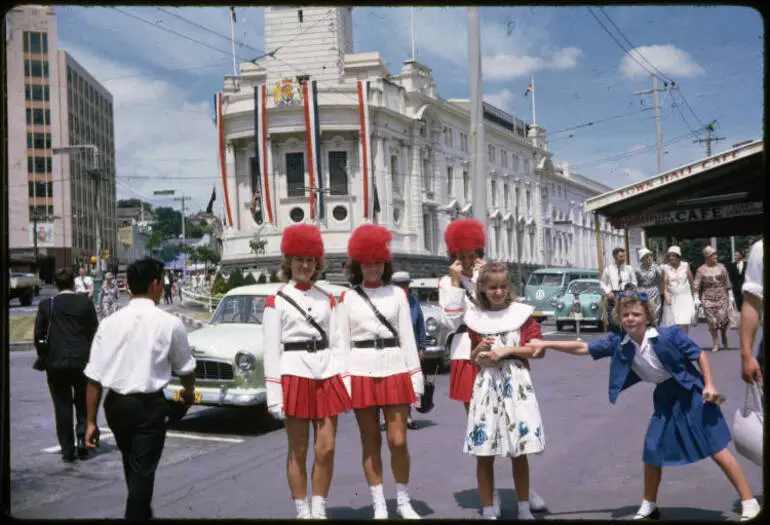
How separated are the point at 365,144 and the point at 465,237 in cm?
3988

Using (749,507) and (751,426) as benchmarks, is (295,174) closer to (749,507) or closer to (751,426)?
(749,507)

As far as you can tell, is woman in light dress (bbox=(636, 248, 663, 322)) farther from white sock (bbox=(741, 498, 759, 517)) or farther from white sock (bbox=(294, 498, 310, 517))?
white sock (bbox=(294, 498, 310, 517))

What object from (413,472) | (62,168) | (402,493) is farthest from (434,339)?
(62,168)

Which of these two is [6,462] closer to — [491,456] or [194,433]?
[491,456]

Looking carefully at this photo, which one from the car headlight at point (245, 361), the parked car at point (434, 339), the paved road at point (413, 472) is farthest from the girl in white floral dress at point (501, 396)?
the parked car at point (434, 339)

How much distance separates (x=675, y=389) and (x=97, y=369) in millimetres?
3155

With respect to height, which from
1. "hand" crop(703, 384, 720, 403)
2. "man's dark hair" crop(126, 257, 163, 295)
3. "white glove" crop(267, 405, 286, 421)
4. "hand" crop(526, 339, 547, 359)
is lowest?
"white glove" crop(267, 405, 286, 421)

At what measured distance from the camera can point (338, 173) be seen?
47.4 metres

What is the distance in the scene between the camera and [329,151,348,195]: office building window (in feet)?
154

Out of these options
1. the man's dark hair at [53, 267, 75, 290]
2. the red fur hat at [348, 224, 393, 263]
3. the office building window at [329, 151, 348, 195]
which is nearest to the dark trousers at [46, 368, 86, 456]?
the man's dark hair at [53, 267, 75, 290]

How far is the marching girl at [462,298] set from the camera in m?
5.33

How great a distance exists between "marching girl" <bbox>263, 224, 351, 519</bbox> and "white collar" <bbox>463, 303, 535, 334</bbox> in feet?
2.74

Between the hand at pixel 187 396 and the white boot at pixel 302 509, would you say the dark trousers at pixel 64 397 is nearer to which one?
the hand at pixel 187 396

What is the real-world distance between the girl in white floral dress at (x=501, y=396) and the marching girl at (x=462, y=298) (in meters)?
0.14
